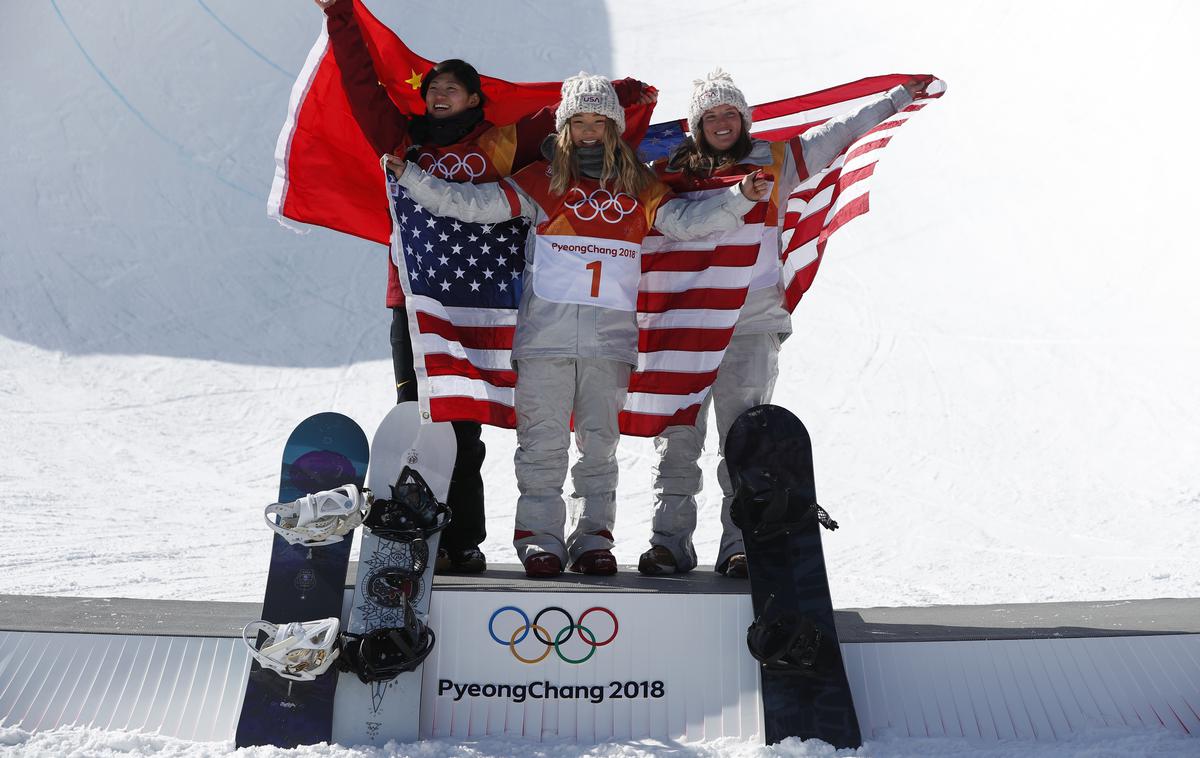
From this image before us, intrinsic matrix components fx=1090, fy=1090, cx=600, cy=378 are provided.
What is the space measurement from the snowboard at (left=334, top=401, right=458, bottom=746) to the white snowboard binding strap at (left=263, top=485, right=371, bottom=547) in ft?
0.31

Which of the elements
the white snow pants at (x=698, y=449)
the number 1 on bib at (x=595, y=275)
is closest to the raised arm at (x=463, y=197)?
the number 1 on bib at (x=595, y=275)

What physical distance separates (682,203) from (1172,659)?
1587 millimetres

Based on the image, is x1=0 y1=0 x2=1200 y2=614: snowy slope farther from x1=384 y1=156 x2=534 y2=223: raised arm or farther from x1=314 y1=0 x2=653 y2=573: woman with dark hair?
x1=384 y1=156 x2=534 y2=223: raised arm

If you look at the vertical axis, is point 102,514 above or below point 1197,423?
below

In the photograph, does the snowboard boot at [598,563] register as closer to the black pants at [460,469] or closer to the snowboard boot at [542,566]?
the snowboard boot at [542,566]

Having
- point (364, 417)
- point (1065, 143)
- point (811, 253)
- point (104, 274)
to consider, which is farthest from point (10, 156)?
point (1065, 143)

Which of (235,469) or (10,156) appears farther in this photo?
(10,156)

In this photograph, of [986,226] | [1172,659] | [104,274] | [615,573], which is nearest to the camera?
[1172,659]

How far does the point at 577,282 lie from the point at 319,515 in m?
0.87

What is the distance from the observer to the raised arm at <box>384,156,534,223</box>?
278cm

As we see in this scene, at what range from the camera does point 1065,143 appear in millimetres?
9156

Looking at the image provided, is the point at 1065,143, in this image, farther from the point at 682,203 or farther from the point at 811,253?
the point at 682,203

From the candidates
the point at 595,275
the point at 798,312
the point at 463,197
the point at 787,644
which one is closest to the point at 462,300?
the point at 463,197

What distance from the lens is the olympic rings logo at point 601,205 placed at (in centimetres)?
280
